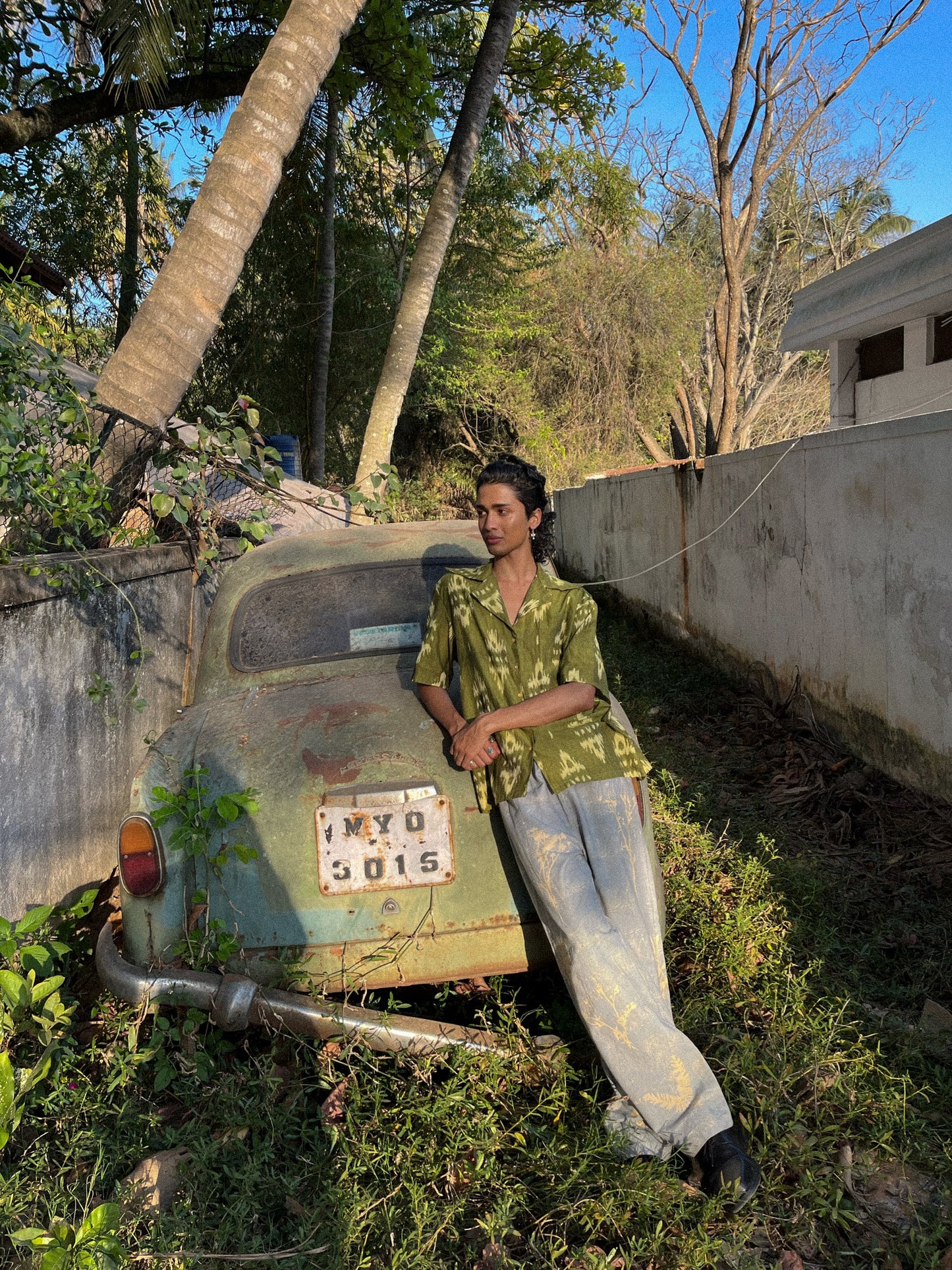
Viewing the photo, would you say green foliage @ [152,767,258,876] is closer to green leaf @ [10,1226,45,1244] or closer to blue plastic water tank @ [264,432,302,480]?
green leaf @ [10,1226,45,1244]

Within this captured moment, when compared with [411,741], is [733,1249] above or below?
below

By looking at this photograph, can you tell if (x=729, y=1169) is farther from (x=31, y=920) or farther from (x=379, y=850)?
(x=31, y=920)

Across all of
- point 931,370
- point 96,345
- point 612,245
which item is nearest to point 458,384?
point 612,245

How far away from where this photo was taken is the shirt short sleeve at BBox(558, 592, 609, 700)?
289cm

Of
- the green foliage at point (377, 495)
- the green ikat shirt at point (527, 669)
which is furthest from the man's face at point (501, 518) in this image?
the green foliage at point (377, 495)

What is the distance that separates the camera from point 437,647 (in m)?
3.07

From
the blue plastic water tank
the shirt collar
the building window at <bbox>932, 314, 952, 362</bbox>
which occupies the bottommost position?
the shirt collar

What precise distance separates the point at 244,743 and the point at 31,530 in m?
1.41

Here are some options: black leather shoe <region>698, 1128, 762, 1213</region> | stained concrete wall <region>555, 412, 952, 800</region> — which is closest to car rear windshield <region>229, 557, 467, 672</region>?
black leather shoe <region>698, 1128, 762, 1213</region>

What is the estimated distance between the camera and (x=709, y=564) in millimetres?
8344

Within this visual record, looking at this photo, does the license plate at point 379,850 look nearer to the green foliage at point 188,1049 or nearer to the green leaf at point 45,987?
the green foliage at point 188,1049

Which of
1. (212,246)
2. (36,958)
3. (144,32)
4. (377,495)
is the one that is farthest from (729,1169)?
(144,32)

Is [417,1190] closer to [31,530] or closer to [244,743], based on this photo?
[244,743]

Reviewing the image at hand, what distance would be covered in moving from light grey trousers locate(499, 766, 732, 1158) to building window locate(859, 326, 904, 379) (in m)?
8.08
